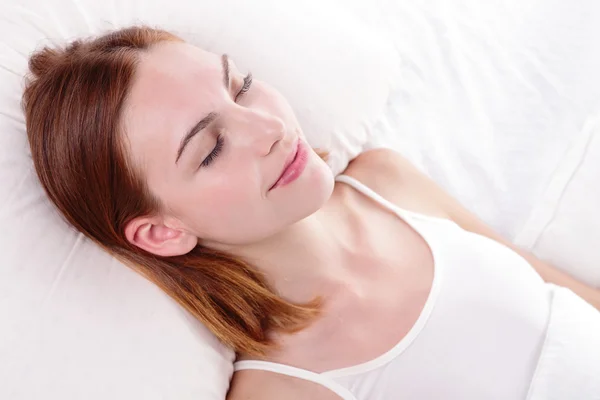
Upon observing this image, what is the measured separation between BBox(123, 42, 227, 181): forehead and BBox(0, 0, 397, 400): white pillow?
22 centimetres

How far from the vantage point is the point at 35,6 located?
45.4 inches

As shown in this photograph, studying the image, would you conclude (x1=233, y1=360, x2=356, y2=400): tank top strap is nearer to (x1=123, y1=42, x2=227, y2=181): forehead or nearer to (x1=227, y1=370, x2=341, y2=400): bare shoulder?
(x1=227, y1=370, x2=341, y2=400): bare shoulder

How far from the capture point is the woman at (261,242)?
0.92 meters

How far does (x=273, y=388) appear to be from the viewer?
1013mm

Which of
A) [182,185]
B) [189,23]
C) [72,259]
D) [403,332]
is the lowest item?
[403,332]

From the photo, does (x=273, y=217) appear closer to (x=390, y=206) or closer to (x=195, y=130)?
(x=195, y=130)

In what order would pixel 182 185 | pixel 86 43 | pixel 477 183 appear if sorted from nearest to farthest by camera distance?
pixel 182 185
pixel 86 43
pixel 477 183

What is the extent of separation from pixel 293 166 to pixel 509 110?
691 millimetres

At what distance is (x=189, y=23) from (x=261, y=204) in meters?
0.51

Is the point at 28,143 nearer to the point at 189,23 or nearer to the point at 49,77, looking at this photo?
the point at 49,77

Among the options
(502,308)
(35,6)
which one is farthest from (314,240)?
(35,6)

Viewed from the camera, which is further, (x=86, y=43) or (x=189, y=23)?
(x=189, y=23)

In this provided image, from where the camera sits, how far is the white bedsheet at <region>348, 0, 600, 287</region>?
1.27 metres

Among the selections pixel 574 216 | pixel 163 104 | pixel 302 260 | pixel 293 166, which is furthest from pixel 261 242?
pixel 574 216
